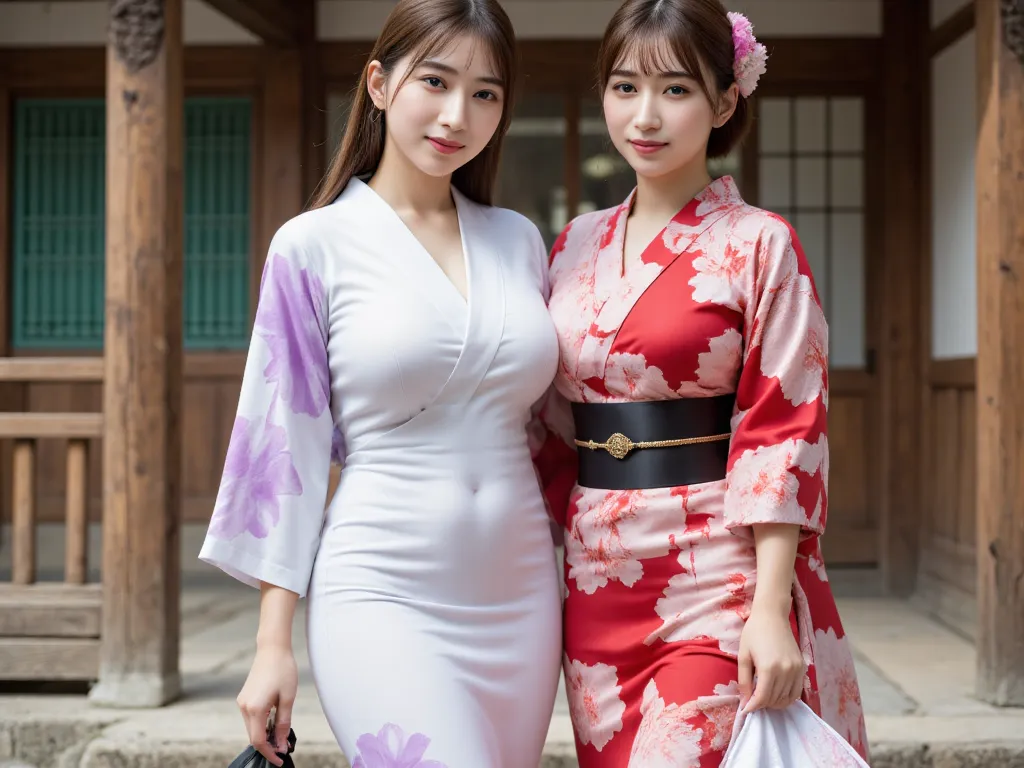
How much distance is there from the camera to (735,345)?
2.12 metres

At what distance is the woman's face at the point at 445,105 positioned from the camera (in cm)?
216

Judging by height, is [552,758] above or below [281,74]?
below

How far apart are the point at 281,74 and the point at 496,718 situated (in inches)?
195

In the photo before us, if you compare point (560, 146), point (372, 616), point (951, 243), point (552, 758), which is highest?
point (560, 146)

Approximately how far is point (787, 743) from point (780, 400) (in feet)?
1.88

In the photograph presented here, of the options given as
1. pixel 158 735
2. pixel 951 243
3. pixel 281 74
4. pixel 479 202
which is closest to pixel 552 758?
pixel 158 735

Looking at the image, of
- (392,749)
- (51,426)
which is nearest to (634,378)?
(392,749)

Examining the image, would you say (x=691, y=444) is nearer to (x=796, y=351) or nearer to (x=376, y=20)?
(x=796, y=351)

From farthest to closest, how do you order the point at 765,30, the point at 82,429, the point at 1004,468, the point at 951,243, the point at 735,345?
the point at 765,30, the point at 951,243, the point at 82,429, the point at 1004,468, the point at 735,345

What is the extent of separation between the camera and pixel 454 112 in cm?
216

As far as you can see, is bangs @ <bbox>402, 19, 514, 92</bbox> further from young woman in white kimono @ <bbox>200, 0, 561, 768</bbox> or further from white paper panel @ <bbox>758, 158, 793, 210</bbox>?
white paper panel @ <bbox>758, 158, 793, 210</bbox>

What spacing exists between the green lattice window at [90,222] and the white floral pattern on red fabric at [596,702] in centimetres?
470

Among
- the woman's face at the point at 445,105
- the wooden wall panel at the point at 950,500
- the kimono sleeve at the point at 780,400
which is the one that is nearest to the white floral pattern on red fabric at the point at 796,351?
the kimono sleeve at the point at 780,400

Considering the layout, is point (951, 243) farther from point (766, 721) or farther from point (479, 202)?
point (766, 721)
